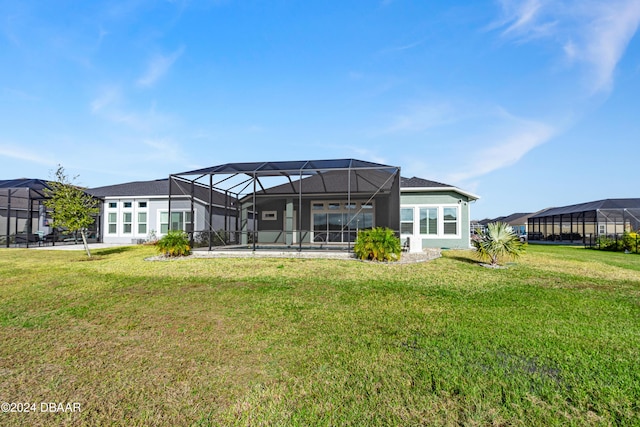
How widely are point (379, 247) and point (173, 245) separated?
8.29 metres

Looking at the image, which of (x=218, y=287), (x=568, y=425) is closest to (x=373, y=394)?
(x=568, y=425)

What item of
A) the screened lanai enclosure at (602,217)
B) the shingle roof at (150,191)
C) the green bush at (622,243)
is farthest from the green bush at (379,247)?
the screened lanai enclosure at (602,217)

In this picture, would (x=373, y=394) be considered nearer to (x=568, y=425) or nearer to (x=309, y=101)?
(x=568, y=425)

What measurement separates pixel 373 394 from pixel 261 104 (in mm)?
14874

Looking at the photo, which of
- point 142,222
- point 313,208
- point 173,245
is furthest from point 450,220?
point 142,222

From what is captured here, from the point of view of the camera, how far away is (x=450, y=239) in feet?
60.5

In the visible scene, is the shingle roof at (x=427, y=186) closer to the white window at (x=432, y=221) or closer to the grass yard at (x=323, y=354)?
the white window at (x=432, y=221)

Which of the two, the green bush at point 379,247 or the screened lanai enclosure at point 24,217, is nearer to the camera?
the green bush at point 379,247

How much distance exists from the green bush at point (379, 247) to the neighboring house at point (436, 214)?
6.69 metres

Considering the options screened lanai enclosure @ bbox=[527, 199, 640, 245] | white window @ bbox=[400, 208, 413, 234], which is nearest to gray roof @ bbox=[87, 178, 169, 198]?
white window @ bbox=[400, 208, 413, 234]

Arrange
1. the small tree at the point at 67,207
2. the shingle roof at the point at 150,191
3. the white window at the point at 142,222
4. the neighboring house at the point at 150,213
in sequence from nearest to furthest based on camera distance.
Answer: the small tree at the point at 67,207 < the neighboring house at the point at 150,213 < the shingle roof at the point at 150,191 < the white window at the point at 142,222

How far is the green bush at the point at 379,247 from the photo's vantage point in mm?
11484

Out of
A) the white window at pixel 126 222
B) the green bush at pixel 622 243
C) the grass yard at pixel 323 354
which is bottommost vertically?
the grass yard at pixel 323 354

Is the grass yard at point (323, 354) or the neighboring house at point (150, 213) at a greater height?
the neighboring house at point (150, 213)
